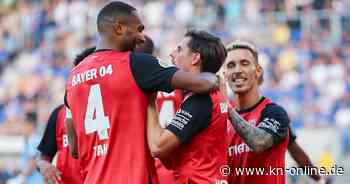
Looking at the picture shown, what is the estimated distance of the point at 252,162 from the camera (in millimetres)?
7348

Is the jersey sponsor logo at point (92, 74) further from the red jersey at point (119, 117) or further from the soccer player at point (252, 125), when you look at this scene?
the soccer player at point (252, 125)

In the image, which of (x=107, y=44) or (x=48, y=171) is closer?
(x=107, y=44)

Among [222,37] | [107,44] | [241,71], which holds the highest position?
[107,44]

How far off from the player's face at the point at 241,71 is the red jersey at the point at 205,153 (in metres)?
1.10

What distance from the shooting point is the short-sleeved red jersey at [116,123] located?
6.20 m

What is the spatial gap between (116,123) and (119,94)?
19 cm

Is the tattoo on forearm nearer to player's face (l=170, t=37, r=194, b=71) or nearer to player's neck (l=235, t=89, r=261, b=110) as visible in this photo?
player's face (l=170, t=37, r=194, b=71)

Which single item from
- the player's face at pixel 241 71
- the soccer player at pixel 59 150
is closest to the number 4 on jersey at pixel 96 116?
the player's face at pixel 241 71

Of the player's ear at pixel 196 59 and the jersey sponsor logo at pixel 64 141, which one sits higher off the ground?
the player's ear at pixel 196 59

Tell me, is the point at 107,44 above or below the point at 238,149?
above

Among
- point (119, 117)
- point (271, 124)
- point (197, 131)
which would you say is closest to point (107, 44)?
point (119, 117)

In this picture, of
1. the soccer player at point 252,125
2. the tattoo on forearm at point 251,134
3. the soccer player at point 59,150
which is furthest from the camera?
the soccer player at point 59,150

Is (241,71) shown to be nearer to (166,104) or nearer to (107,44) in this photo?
(166,104)

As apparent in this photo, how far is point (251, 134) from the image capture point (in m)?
6.86
